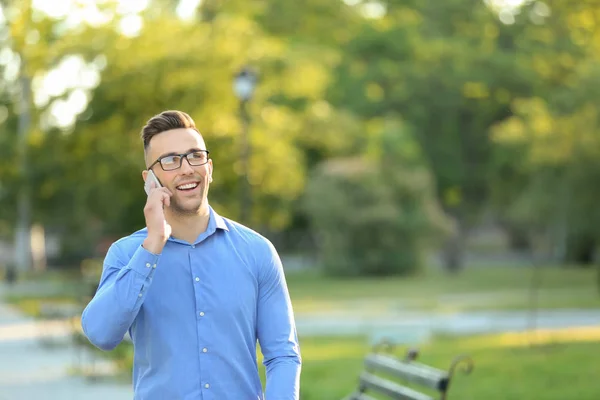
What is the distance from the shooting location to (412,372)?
6973mm

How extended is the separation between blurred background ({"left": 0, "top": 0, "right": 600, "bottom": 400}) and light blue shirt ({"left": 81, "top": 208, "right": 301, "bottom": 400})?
8.04 metres

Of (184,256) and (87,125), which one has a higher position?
(87,125)

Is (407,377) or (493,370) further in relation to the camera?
(493,370)

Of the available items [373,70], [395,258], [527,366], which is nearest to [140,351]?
[527,366]

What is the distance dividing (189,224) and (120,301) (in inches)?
14.8

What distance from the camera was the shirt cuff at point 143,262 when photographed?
3.71 m

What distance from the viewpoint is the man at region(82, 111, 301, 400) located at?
387cm

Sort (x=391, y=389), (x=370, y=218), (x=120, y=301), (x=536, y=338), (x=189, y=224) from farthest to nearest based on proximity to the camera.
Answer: (x=370, y=218) < (x=536, y=338) < (x=391, y=389) < (x=189, y=224) < (x=120, y=301)

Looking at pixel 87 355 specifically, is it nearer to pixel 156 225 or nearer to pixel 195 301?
pixel 195 301

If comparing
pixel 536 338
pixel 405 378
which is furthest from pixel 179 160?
pixel 536 338

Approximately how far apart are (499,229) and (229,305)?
8354 cm

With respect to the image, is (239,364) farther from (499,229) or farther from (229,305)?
(499,229)

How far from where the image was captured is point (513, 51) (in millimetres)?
60312

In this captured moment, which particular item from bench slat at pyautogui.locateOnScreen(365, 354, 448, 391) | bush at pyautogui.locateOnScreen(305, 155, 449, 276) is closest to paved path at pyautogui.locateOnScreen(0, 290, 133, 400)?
bench slat at pyautogui.locateOnScreen(365, 354, 448, 391)
